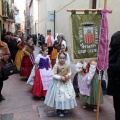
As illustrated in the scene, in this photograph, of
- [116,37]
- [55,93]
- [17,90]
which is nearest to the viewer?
[116,37]

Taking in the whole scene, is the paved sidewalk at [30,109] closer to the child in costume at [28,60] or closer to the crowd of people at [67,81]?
the crowd of people at [67,81]

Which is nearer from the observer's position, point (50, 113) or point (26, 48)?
point (50, 113)

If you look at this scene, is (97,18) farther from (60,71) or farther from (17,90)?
(17,90)

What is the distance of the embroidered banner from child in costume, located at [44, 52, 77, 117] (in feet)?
2.63

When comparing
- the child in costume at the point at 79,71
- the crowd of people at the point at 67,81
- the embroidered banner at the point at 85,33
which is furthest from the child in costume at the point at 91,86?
the embroidered banner at the point at 85,33

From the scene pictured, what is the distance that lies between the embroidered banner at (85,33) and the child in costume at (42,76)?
7.08ft

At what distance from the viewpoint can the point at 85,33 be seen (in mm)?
4141

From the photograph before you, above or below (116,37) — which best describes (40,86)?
below

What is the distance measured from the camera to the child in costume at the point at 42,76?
614 cm

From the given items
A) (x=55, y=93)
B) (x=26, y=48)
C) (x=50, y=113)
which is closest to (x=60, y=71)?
(x=55, y=93)

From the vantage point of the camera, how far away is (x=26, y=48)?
8453 millimetres

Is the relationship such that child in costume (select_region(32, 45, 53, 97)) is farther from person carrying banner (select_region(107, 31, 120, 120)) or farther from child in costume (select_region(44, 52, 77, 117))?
person carrying banner (select_region(107, 31, 120, 120))

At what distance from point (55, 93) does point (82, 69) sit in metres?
1.39

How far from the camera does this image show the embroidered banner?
409 cm
